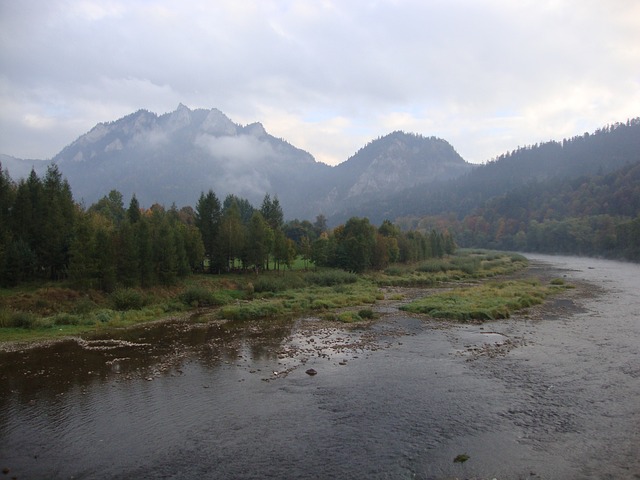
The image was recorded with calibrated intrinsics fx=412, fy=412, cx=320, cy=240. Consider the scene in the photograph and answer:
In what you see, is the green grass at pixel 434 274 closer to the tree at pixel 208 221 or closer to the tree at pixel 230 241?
the tree at pixel 230 241

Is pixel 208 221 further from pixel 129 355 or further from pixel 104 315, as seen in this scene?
pixel 129 355

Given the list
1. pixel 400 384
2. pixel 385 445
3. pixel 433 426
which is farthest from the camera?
pixel 400 384

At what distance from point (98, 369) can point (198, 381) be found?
704cm

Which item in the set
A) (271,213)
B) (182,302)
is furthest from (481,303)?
(271,213)

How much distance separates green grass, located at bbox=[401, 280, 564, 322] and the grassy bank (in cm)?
127

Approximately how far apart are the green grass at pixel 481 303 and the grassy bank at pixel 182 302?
1268mm

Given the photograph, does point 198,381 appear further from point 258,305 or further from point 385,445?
point 258,305

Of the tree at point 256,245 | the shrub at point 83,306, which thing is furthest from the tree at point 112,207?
the shrub at point 83,306

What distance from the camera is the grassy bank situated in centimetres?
3684

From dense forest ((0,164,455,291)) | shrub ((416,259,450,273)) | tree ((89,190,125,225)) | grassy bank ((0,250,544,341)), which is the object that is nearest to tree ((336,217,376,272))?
dense forest ((0,164,455,291))

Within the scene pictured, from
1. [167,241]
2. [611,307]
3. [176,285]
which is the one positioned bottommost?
[611,307]

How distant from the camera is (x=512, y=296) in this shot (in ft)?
173

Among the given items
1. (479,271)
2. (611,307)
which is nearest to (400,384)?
(611,307)

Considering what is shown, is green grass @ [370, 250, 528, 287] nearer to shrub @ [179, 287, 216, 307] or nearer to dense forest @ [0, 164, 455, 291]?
dense forest @ [0, 164, 455, 291]
